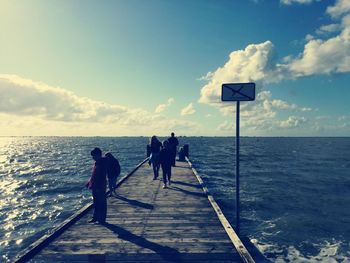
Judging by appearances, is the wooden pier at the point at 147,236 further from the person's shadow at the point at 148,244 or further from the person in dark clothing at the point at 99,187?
the person in dark clothing at the point at 99,187

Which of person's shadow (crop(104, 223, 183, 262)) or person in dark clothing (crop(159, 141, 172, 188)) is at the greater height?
person in dark clothing (crop(159, 141, 172, 188))

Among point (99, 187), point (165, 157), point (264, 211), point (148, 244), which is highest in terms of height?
point (165, 157)

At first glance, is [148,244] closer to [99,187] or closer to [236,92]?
[99,187]

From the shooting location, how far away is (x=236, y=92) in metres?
6.81

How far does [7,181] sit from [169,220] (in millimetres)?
25548

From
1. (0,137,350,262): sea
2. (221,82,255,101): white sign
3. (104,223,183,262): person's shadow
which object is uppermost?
(221,82,255,101): white sign

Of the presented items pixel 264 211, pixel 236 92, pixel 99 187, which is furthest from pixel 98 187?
pixel 264 211

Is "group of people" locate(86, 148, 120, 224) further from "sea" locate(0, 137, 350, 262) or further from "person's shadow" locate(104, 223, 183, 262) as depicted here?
"sea" locate(0, 137, 350, 262)

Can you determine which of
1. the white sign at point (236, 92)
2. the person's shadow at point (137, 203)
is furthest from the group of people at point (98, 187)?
the white sign at point (236, 92)

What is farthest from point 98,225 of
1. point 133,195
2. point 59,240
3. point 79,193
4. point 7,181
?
point 7,181

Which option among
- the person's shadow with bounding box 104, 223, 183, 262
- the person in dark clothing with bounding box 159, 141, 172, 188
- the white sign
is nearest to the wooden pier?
the person's shadow with bounding box 104, 223, 183, 262

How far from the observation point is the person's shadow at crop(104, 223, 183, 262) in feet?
18.7

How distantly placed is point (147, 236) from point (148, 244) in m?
0.49

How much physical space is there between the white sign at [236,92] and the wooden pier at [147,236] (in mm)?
3112
